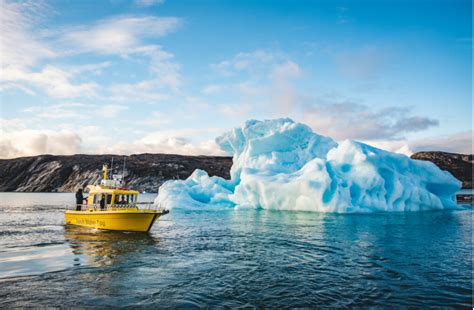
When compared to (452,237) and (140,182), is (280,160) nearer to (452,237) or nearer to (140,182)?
(452,237)

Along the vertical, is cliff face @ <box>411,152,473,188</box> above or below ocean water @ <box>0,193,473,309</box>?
above

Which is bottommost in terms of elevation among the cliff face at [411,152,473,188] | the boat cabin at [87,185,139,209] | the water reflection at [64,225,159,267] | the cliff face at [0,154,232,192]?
the water reflection at [64,225,159,267]

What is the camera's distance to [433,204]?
35.1 metres

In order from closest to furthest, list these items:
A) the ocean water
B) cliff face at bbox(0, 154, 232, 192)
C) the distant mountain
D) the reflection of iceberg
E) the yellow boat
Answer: the ocean water
the yellow boat
the reflection of iceberg
cliff face at bbox(0, 154, 232, 192)
the distant mountain

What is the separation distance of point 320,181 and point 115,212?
18.0 meters

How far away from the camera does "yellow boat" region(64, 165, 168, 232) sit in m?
19.3

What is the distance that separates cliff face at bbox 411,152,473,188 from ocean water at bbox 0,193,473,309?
13957 cm

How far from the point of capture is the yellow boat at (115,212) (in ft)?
63.3

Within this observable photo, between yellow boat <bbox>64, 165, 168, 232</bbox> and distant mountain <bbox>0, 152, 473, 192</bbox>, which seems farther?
distant mountain <bbox>0, 152, 473, 192</bbox>

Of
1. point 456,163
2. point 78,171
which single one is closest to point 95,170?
point 78,171

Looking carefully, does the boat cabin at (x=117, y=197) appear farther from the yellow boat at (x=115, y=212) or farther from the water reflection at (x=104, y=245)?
the water reflection at (x=104, y=245)

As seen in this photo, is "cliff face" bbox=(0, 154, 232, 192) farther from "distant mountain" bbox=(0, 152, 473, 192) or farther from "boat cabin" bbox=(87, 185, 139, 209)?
"boat cabin" bbox=(87, 185, 139, 209)

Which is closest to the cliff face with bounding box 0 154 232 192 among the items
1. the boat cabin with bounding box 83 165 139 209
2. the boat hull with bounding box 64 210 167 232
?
the boat cabin with bounding box 83 165 139 209

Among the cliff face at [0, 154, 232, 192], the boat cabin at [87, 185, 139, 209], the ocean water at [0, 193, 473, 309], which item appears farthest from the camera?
the cliff face at [0, 154, 232, 192]
